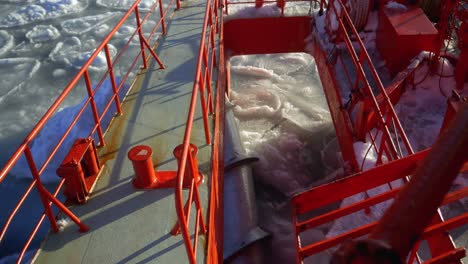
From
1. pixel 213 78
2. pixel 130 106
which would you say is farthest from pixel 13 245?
pixel 213 78

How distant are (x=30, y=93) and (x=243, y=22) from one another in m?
5.99

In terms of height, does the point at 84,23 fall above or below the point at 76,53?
above

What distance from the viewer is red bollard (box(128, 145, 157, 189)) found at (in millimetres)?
3055

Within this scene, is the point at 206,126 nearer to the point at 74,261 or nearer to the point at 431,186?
the point at 74,261

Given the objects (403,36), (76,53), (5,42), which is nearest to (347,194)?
(403,36)

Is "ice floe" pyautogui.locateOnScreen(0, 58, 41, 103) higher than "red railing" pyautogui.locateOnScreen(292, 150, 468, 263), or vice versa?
"red railing" pyautogui.locateOnScreen(292, 150, 468, 263)

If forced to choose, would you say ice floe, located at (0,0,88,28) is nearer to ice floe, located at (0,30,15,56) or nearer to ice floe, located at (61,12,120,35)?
ice floe, located at (0,30,15,56)

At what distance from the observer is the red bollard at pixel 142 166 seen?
3055mm

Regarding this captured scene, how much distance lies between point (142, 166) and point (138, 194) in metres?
0.23

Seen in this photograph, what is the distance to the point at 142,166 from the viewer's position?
314 centimetres

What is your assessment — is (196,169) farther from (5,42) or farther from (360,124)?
(5,42)

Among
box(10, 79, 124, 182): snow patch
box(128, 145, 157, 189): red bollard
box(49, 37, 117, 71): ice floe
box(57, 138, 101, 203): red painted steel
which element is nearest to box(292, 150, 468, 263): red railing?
box(128, 145, 157, 189): red bollard

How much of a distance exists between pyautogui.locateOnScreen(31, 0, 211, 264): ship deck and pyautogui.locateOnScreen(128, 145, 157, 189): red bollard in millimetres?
71

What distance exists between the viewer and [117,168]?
346 centimetres
